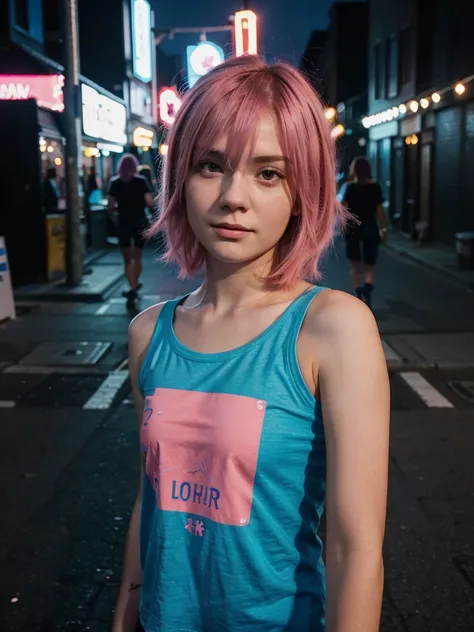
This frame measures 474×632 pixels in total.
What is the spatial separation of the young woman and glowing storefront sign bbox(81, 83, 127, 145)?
14.3 meters

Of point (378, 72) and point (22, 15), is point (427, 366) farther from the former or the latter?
point (378, 72)

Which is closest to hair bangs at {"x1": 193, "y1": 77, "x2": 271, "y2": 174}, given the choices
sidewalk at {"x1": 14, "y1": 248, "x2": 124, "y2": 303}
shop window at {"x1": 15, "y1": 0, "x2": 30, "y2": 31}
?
sidewalk at {"x1": 14, "y1": 248, "x2": 124, "y2": 303}

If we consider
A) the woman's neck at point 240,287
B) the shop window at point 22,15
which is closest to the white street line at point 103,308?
the shop window at point 22,15

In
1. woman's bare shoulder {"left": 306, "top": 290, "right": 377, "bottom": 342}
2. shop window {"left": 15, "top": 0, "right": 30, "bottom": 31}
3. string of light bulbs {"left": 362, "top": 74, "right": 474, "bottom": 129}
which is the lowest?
woman's bare shoulder {"left": 306, "top": 290, "right": 377, "bottom": 342}

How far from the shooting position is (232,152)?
4.81 ft

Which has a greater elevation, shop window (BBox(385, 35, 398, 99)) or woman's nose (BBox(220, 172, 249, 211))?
shop window (BBox(385, 35, 398, 99))

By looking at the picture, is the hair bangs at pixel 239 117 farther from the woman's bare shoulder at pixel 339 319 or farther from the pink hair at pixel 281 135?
the woman's bare shoulder at pixel 339 319

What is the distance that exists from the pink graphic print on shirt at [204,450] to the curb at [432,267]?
12600mm

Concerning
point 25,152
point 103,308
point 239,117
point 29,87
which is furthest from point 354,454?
point 25,152

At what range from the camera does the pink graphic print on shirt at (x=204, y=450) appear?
1.41 metres

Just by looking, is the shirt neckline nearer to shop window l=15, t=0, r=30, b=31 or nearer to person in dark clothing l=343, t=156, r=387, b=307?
person in dark clothing l=343, t=156, r=387, b=307

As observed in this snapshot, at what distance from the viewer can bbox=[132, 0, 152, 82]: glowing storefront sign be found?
30984 mm

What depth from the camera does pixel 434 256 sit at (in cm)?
1834

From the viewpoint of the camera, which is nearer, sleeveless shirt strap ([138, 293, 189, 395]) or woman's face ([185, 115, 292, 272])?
woman's face ([185, 115, 292, 272])
